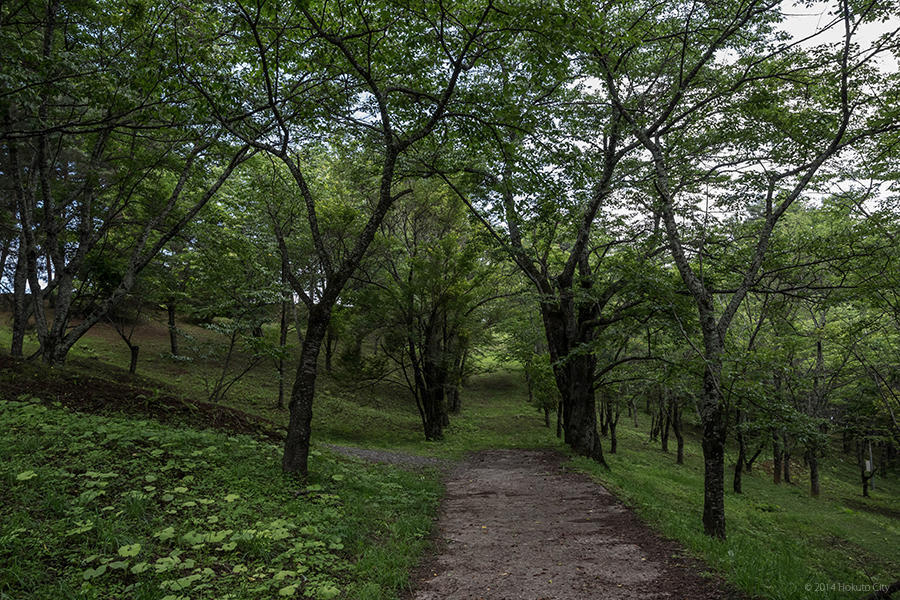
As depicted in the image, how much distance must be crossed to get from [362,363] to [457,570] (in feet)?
38.7

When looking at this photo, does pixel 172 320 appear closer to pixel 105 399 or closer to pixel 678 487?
A: pixel 105 399

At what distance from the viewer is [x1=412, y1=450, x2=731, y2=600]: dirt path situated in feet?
13.9

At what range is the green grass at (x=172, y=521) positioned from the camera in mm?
3268

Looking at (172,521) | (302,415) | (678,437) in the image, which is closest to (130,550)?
(172,521)

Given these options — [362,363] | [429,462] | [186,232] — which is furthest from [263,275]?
[429,462]

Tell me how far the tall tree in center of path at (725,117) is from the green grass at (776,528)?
1.16 m

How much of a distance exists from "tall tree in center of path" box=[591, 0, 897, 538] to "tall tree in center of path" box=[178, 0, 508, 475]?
2738 mm

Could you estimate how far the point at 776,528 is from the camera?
1045cm

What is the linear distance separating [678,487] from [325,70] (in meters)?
14.5

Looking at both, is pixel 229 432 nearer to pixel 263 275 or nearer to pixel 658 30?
pixel 263 275

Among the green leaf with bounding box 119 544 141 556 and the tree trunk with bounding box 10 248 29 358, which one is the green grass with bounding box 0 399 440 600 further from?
the tree trunk with bounding box 10 248 29 358

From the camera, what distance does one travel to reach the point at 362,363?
16.1m

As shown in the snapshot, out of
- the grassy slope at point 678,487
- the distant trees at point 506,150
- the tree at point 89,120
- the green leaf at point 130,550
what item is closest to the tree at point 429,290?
the distant trees at point 506,150

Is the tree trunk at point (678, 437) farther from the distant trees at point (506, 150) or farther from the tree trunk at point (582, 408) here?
the tree trunk at point (582, 408)
